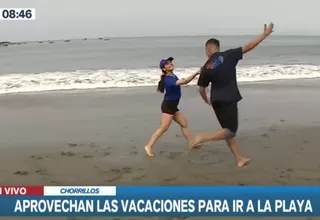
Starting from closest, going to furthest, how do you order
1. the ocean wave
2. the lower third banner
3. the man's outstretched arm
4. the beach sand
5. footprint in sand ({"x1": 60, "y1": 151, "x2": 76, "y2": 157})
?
the lower third banner → the man's outstretched arm → the beach sand → footprint in sand ({"x1": 60, "y1": 151, "x2": 76, "y2": 157}) → the ocean wave

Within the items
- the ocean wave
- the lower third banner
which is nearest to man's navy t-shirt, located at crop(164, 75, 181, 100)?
the lower third banner

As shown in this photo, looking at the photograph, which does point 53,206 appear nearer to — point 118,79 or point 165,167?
point 165,167

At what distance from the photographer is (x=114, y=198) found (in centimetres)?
400

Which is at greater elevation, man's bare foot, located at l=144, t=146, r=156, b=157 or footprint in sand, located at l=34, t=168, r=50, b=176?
man's bare foot, located at l=144, t=146, r=156, b=157

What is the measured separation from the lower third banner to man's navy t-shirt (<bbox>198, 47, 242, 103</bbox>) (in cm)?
195

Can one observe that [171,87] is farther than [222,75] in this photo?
Yes

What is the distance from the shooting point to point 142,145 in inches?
290

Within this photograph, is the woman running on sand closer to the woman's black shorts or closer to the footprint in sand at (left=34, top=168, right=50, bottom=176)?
the woman's black shorts

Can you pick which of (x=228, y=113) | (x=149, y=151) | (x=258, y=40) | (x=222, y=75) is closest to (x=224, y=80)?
(x=222, y=75)

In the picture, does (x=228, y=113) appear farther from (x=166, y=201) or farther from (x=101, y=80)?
(x=101, y=80)

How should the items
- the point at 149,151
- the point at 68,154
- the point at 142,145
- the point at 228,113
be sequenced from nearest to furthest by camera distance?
the point at 228,113, the point at 149,151, the point at 68,154, the point at 142,145

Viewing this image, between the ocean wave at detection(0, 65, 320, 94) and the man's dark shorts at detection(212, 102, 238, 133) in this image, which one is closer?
the man's dark shorts at detection(212, 102, 238, 133)

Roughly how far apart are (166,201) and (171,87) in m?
2.70

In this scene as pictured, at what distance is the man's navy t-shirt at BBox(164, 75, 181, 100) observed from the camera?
6320mm
